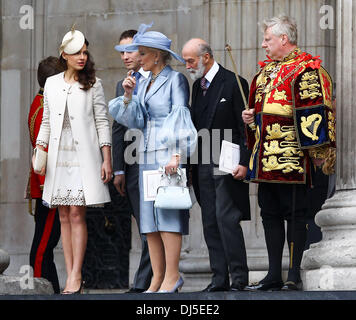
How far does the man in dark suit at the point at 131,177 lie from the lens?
11.6 m

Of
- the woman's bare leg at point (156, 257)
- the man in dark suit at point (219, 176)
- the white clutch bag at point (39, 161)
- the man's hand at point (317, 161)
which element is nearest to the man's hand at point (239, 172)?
the man in dark suit at point (219, 176)

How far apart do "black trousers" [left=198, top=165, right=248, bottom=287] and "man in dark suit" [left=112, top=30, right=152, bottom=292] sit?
0.63 m

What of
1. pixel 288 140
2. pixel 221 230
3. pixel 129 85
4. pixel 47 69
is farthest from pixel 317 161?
pixel 47 69

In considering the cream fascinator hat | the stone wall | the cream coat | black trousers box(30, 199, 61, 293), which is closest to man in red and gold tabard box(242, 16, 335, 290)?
the cream coat

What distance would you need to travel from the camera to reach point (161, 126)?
444 inches

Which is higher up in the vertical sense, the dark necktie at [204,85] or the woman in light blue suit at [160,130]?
the dark necktie at [204,85]

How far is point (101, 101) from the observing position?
11758mm

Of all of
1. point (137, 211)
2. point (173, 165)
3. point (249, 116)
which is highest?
point (249, 116)

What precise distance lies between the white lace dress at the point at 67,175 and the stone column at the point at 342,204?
6.41 ft

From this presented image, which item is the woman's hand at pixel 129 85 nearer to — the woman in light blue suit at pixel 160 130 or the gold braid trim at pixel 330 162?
the woman in light blue suit at pixel 160 130

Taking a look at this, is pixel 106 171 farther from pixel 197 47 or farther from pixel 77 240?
pixel 197 47

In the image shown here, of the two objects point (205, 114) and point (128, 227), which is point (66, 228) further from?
point (128, 227)

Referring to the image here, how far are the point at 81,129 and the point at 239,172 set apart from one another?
1433 millimetres

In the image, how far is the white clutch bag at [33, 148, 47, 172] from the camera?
11641 millimetres
